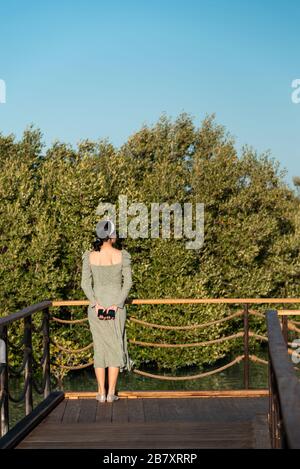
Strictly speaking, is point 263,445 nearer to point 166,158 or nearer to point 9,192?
point 9,192

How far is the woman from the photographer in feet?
26.0

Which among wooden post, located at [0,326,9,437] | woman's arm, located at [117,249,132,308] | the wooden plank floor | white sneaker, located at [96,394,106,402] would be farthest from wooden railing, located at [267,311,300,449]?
white sneaker, located at [96,394,106,402]

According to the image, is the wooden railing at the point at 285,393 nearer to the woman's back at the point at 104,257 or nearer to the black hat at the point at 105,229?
the black hat at the point at 105,229

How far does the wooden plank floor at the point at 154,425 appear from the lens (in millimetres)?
5664

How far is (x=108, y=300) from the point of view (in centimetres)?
797

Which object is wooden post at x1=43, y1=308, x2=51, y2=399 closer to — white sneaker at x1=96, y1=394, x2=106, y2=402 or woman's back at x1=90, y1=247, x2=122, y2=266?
white sneaker at x1=96, y1=394, x2=106, y2=402

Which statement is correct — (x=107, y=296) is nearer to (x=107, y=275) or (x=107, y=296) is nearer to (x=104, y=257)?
(x=107, y=275)

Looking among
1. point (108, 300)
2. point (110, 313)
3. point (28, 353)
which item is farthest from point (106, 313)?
point (28, 353)

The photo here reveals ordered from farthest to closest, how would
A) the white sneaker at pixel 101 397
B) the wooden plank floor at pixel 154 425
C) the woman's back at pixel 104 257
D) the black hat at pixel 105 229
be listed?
the white sneaker at pixel 101 397, the woman's back at pixel 104 257, the black hat at pixel 105 229, the wooden plank floor at pixel 154 425

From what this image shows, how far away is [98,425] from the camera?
21.1 feet

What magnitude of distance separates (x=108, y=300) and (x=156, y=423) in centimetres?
176

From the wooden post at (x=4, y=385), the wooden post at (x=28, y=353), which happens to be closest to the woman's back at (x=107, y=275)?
the wooden post at (x=28, y=353)

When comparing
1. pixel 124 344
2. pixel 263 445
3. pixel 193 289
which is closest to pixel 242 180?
pixel 193 289

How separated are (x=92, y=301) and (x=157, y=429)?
2.09 m
